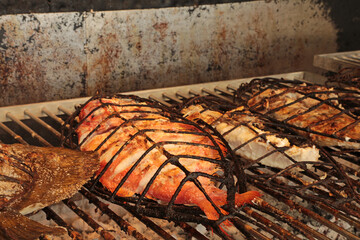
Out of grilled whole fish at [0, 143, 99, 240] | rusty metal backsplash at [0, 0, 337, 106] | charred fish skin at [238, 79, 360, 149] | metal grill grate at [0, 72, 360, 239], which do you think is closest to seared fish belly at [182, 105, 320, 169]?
metal grill grate at [0, 72, 360, 239]

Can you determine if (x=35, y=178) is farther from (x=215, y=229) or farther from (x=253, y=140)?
(x=253, y=140)

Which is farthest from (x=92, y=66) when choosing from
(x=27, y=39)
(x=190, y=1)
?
(x=190, y=1)

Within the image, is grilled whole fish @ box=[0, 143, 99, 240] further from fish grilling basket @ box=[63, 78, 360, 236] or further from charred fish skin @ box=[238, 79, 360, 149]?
charred fish skin @ box=[238, 79, 360, 149]

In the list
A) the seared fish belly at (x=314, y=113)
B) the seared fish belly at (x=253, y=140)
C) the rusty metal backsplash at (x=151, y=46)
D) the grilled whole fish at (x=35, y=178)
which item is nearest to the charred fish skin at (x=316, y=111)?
the seared fish belly at (x=314, y=113)

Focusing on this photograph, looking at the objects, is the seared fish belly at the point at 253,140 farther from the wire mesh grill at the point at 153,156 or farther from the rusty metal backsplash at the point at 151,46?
the rusty metal backsplash at the point at 151,46

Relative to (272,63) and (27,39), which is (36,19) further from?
(272,63)

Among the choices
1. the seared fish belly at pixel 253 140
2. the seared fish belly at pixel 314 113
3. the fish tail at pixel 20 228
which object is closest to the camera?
the fish tail at pixel 20 228
